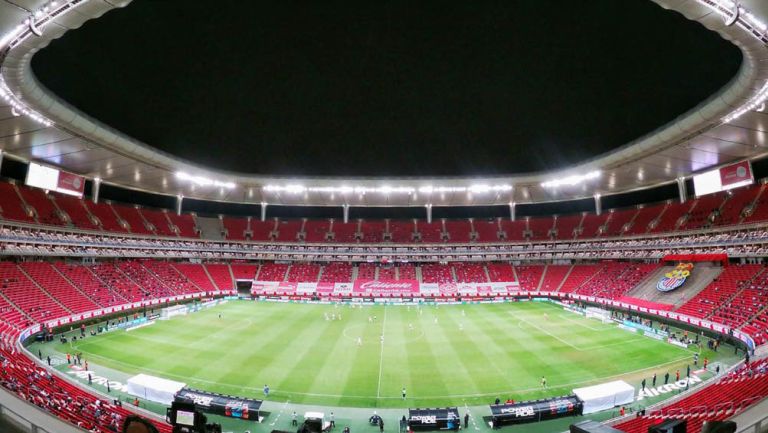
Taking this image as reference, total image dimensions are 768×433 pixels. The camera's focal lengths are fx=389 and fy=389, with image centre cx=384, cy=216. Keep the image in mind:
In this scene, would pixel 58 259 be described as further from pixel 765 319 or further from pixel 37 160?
pixel 765 319

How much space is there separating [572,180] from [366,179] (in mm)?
26051

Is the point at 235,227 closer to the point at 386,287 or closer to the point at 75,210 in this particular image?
the point at 75,210

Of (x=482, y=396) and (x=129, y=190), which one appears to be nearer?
(x=482, y=396)

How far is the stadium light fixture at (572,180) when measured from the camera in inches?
1789

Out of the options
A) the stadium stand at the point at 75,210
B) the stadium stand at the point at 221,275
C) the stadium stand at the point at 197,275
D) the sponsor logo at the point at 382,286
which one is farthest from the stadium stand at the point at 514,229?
the stadium stand at the point at 75,210

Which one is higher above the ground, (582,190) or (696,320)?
(582,190)

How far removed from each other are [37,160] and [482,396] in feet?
149

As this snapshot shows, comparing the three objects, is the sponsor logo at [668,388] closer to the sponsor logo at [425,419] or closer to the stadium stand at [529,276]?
the sponsor logo at [425,419]

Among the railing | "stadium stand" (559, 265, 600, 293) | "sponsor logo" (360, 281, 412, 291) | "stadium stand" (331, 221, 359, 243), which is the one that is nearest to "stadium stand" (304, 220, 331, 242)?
"stadium stand" (331, 221, 359, 243)

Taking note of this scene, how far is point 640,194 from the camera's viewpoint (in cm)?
5544

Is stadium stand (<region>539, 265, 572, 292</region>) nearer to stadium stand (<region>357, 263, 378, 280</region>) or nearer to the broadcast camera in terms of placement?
stadium stand (<region>357, 263, 378, 280</region>)

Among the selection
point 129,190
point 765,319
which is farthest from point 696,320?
point 129,190

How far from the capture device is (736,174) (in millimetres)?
36438

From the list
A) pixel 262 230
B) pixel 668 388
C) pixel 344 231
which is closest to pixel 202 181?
pixel 262 230
